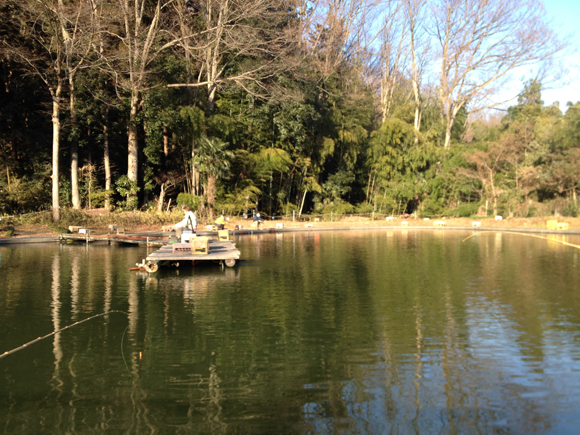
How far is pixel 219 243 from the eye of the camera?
18516mm

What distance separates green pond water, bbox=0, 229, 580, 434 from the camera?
5.52 meters

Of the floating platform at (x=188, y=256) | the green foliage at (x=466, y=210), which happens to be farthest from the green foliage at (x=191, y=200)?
the green foliage at (x=466, y=210)

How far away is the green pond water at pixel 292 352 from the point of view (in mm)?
5523

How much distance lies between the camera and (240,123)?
3409cm

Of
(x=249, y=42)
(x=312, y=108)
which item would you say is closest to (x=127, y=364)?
(x=249, y=42)

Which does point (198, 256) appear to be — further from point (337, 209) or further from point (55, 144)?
point (337, 209)

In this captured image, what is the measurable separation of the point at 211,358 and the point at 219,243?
11.4 metres

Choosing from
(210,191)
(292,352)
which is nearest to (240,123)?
(210,191)

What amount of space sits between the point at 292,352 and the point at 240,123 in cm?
2785

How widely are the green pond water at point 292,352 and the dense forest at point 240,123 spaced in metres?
16.8

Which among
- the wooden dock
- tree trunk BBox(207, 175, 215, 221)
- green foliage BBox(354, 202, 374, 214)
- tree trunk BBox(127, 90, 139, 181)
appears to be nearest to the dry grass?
the wooden dock

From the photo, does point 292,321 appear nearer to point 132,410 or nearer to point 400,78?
point 132,410

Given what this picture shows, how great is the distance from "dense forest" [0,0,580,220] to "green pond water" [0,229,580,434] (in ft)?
55.2

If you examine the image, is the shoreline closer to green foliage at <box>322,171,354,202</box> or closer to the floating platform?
green foliage at <box>322,171,354,202</box>
